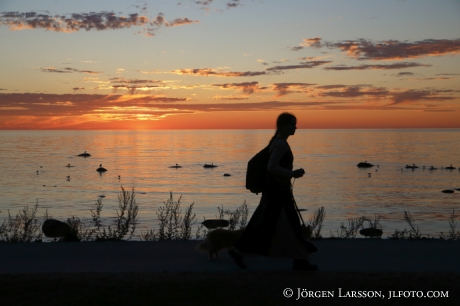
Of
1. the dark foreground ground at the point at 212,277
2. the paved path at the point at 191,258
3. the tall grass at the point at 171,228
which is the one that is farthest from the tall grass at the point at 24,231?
the tall grass at the point at 171,228

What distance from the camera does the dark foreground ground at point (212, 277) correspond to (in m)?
5.71

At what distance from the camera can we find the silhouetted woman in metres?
6.82

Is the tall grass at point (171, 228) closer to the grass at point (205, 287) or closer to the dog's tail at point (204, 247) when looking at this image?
the dog's tail at point (204, 247)

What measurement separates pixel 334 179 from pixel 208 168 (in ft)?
55.2

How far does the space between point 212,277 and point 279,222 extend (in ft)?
3.77

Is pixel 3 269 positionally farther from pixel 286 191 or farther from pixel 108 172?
pixel 108 172

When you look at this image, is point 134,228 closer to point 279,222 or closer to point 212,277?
point 212,277

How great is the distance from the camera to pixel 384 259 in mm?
7812

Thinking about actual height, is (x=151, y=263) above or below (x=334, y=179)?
below

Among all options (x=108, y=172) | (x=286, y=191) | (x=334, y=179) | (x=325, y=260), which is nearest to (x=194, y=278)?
(x=286, y=191)

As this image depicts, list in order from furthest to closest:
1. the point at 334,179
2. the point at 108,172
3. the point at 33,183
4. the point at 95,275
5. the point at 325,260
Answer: the point at 108,172
the point at 334,179
the point at 33,183
the point at 325,260
the point at 95,275

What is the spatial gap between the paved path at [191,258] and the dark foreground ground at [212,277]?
1 centimetres

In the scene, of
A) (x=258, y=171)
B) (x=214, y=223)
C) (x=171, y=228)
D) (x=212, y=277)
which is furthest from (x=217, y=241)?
(x=214, y=223)

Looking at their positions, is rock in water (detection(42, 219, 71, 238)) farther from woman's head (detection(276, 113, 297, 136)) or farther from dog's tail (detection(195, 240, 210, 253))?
woman's head (detection(276, 113, 297, 136))
